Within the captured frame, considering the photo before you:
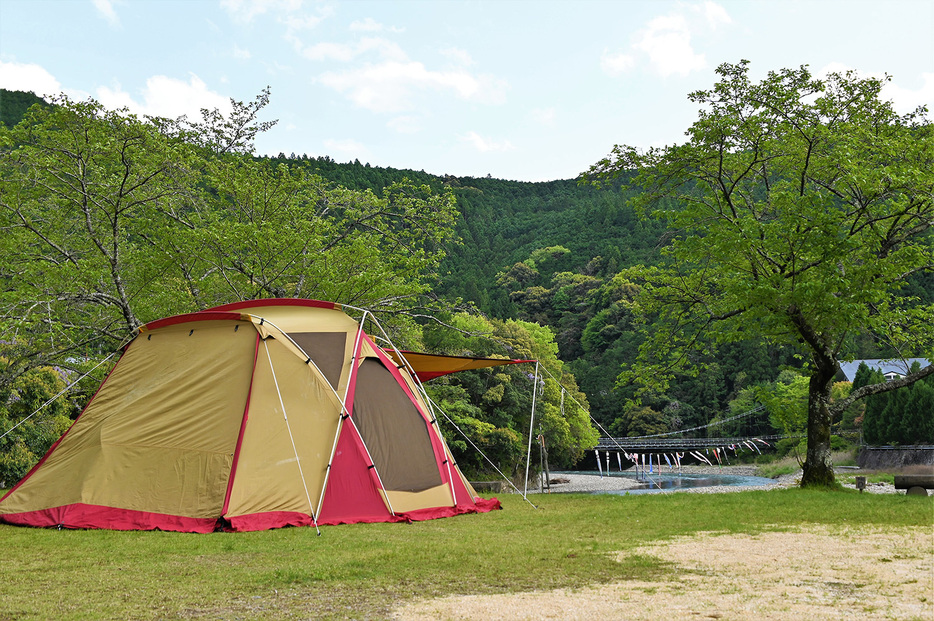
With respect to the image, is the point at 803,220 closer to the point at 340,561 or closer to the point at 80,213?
the point at 340,561

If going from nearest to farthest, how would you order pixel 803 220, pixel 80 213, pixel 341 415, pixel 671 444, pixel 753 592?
pixel 753 592 < pixel 341 415 < pixel 803 220 < pixel 80 213 < pixel 671 444

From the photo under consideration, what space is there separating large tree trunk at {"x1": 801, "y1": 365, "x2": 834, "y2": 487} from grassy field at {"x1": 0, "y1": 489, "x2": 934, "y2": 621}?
3593mm

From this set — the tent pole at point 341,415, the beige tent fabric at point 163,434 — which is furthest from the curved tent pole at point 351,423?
the beige tent fabric at point 163,434

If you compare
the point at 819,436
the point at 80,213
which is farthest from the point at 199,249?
the point at 819,436

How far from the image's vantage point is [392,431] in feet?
31.9

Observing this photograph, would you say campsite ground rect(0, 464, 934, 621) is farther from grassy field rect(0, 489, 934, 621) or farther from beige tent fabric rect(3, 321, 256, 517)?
beige tent fabric rect(3, 321, 256, 517)

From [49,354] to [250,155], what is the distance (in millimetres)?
6703

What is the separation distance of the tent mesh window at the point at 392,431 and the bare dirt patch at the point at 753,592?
157 inches

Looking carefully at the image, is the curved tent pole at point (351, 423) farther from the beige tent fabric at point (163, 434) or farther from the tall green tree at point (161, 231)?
the tall green tree at point (161, 231)

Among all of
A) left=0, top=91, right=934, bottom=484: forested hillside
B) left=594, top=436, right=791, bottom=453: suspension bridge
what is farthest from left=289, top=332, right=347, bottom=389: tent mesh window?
left=594, top=436, right=791, bottom=453: suspension bridge

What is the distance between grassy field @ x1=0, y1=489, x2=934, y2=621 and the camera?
4.43 m

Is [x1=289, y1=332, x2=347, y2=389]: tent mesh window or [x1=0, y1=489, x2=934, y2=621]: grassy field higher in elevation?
[x1=289, y1=332, x2=347, y2=389]: tent mesh window

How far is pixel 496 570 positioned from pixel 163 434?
5101 mm

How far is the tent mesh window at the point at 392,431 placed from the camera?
9.39 m
